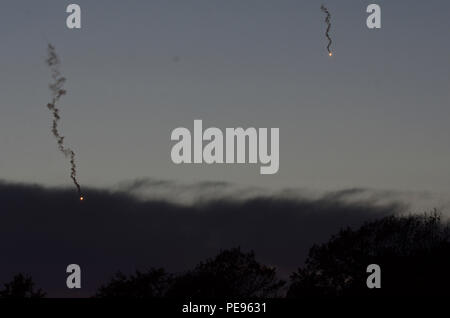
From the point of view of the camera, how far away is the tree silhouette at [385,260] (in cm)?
7056

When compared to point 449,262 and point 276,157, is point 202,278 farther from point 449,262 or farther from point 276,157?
point 276,157

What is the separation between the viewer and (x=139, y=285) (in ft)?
295

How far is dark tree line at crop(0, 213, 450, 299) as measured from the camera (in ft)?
245

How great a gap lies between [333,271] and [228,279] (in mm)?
11210

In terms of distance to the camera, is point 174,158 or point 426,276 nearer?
point 174,158

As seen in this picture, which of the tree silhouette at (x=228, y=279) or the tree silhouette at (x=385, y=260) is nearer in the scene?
the tree silhouette at (x=385, y=260)

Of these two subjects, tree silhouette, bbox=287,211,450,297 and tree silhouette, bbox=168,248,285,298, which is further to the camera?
tree silhouette, bbox=168,248,285,298

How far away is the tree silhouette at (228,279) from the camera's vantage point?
8250cm

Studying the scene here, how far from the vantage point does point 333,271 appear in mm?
81438

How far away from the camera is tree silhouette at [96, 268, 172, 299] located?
292 feet

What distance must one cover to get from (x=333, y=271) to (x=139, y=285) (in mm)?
22051
